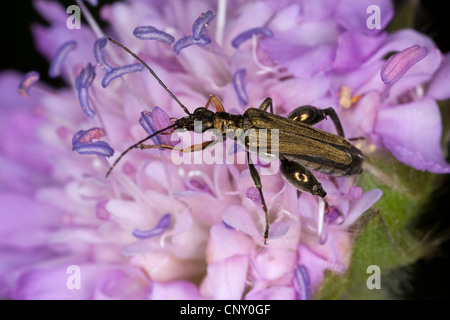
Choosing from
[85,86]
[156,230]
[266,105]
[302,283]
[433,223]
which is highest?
[85,86]

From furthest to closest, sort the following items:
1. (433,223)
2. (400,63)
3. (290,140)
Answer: (433,223)
(290,140)
(400,63)

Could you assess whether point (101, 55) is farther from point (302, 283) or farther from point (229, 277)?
point (302, 283)

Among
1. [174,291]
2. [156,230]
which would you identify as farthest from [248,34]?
[174,291]

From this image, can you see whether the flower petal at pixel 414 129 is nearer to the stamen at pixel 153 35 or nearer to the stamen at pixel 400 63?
the stamen at pixel 400 63

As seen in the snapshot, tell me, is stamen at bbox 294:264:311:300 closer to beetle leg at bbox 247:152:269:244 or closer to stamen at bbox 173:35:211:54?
beetle leg at bbox 247:152:269:244

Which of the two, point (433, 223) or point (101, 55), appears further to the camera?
point (433, 223)

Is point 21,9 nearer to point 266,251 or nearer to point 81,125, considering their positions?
point 81,125


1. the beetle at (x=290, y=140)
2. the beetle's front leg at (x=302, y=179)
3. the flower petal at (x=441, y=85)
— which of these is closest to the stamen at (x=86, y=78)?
the beetle at (x=290, y=140)
